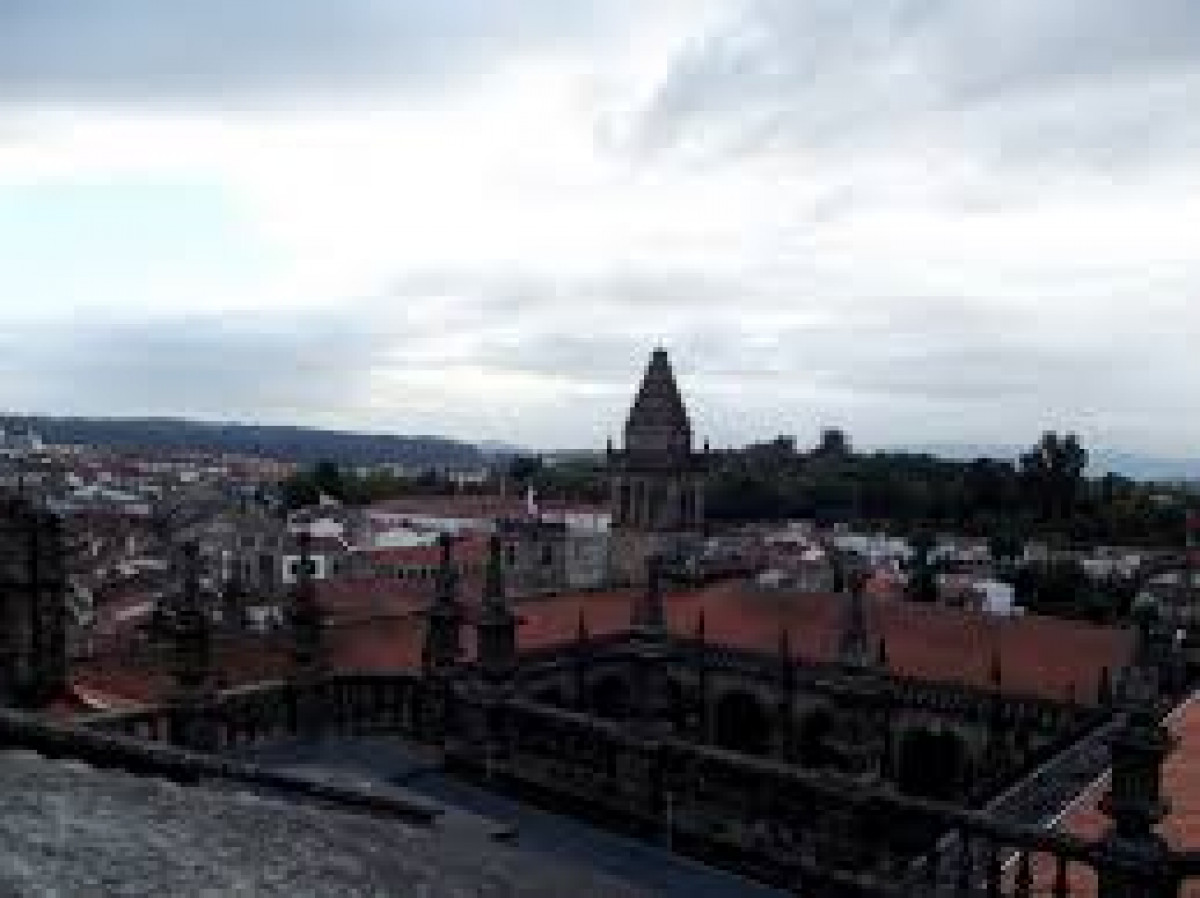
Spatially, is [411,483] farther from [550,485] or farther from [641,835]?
[641,835]

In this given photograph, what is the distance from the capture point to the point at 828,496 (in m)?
138

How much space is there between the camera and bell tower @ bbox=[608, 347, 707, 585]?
54.9 m

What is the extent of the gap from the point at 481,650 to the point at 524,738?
1135 mm

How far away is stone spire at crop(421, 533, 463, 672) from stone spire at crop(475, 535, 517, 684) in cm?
93

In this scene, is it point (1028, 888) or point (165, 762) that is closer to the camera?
point (165, 762)

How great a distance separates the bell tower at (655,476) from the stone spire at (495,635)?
38.7 m

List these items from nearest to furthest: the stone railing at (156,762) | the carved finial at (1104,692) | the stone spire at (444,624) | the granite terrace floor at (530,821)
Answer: the stone railing at (156,762) → the granite terrace floor at (530,821) → the stone spire at (444,624) → the carved finial at (1104,692)

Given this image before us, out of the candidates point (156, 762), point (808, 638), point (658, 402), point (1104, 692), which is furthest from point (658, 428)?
point (156, 762)

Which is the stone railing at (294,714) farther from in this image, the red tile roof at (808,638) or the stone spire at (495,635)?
the red tile roof at (808,638)

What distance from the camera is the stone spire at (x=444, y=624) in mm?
16516

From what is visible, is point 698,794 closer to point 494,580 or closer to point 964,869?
point 964,869

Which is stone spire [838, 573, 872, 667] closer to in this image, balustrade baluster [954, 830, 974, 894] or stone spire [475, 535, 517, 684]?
stone spire [475, 535, 517, 684]

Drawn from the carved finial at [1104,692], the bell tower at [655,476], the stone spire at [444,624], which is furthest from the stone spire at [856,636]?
the bell tower at [655,476]

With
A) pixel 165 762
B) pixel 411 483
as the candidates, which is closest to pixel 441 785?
pixel 165 762
